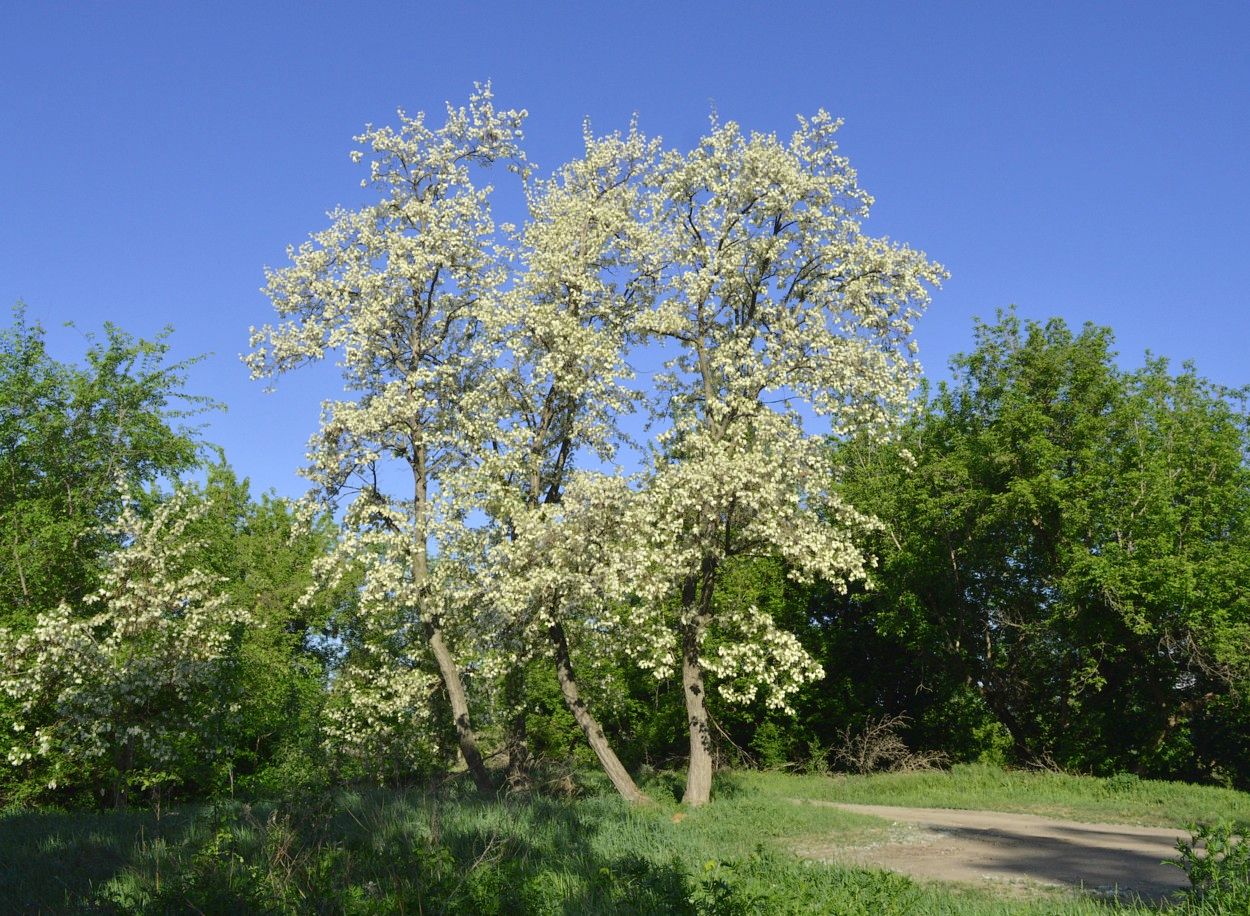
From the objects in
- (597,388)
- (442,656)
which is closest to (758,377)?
(597,388)

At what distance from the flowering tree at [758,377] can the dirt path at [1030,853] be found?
4078mm

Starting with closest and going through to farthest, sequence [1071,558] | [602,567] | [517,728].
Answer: [602,567], [517,728], [1071,558]

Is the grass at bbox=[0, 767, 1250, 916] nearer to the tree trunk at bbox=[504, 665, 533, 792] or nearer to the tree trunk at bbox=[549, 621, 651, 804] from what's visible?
the tree trunk at bbox=[549, 621, 651, 804]

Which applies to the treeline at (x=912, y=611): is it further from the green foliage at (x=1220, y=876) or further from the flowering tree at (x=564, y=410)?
the green foliage at (x=1220, y=876)

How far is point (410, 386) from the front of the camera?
22.2 metres

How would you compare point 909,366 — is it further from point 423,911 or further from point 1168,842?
point 423,911

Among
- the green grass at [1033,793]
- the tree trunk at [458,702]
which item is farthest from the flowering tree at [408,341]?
the green grass at [1033,793]

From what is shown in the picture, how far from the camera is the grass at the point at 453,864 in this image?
29.0 ft

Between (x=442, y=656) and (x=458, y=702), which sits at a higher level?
(x=442, y=656)

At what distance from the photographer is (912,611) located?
1216 inches

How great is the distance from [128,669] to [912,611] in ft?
72.8

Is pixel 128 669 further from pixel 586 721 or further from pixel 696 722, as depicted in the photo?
pixel 696 722

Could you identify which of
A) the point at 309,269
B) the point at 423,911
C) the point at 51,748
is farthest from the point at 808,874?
the point at 51,748

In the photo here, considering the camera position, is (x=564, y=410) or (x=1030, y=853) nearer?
(x=1030, y=853)
